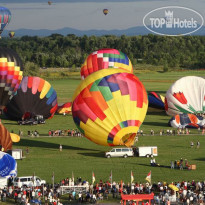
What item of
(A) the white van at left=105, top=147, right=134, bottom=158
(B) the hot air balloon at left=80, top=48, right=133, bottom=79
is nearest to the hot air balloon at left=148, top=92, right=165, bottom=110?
(B) the hot air balloon at left=80, top=48, right=133, bottom=79

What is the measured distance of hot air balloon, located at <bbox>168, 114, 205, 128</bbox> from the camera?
54906 millimetres

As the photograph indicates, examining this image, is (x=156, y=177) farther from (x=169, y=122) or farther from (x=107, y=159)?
(x=169, y=122)

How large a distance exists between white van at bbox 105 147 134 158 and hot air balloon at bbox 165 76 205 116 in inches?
707

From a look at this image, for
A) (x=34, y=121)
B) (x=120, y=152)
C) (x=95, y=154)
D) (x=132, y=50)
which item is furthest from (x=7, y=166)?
(x=132, y=50)

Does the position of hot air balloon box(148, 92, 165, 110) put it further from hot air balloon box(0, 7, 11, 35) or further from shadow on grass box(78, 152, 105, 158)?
hot air balloon box(0, 7, 11, 35)

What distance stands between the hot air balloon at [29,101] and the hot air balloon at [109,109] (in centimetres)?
1562

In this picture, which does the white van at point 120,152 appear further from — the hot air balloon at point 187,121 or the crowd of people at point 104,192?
the hot air balloon at point 187,121

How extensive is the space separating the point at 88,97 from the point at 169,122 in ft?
49.3

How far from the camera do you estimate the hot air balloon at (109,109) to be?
42375 mm

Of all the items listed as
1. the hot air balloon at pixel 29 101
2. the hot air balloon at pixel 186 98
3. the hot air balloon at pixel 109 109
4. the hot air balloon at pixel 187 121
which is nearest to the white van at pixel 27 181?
the hot air balloon at pixel 109 109

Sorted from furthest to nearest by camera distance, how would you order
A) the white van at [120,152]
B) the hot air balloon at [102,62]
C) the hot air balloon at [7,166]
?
the hot air balloon at [102,62]
the white van at [120,152]
the hot air balloon at [7,166]

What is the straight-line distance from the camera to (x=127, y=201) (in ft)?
103

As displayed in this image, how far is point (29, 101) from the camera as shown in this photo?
58750mm

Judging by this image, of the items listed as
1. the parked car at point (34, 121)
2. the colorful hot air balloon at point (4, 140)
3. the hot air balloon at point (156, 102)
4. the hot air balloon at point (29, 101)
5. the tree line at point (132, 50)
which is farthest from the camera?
the tree line at point (132, 50)
